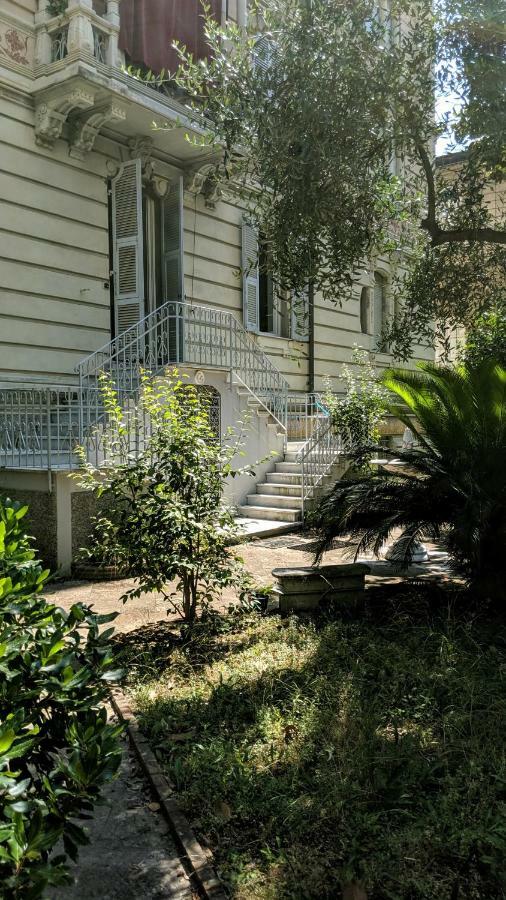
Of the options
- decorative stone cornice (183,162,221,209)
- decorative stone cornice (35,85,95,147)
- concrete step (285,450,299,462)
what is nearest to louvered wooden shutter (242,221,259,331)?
decorative stone cornice (183,162,221,209)

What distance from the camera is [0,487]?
8.62 m

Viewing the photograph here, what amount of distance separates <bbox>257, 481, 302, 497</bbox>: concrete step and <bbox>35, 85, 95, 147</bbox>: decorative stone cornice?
6644mm

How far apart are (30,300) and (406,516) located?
7.40 metres

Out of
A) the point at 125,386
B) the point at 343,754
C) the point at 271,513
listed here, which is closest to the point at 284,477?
the point at 271,513

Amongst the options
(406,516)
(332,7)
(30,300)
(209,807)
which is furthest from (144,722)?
(30,300)

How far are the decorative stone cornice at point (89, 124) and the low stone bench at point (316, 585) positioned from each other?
8.28 metres

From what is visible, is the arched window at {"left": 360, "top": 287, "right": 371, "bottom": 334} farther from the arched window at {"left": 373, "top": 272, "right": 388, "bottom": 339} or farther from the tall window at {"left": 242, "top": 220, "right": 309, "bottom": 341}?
the tall window at {"left": 242, "top": 220, "right": 309, "bottom": 341}

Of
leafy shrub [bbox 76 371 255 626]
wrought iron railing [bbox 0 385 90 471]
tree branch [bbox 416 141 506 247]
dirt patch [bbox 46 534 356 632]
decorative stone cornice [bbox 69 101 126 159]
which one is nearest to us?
leafy shrub [bbox 76 371 255 626]

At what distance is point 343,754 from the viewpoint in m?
3.43

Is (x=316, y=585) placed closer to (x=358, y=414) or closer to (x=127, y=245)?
(x=358, y=414)

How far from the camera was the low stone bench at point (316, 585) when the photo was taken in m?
6.04

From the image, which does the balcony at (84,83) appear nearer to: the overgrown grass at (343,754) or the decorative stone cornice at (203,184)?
the decorative stone cornice at (203,184)

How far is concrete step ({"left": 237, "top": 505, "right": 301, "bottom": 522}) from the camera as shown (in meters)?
11.4

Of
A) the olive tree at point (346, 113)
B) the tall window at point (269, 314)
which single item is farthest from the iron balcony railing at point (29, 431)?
the tall window at point (269, 314)
